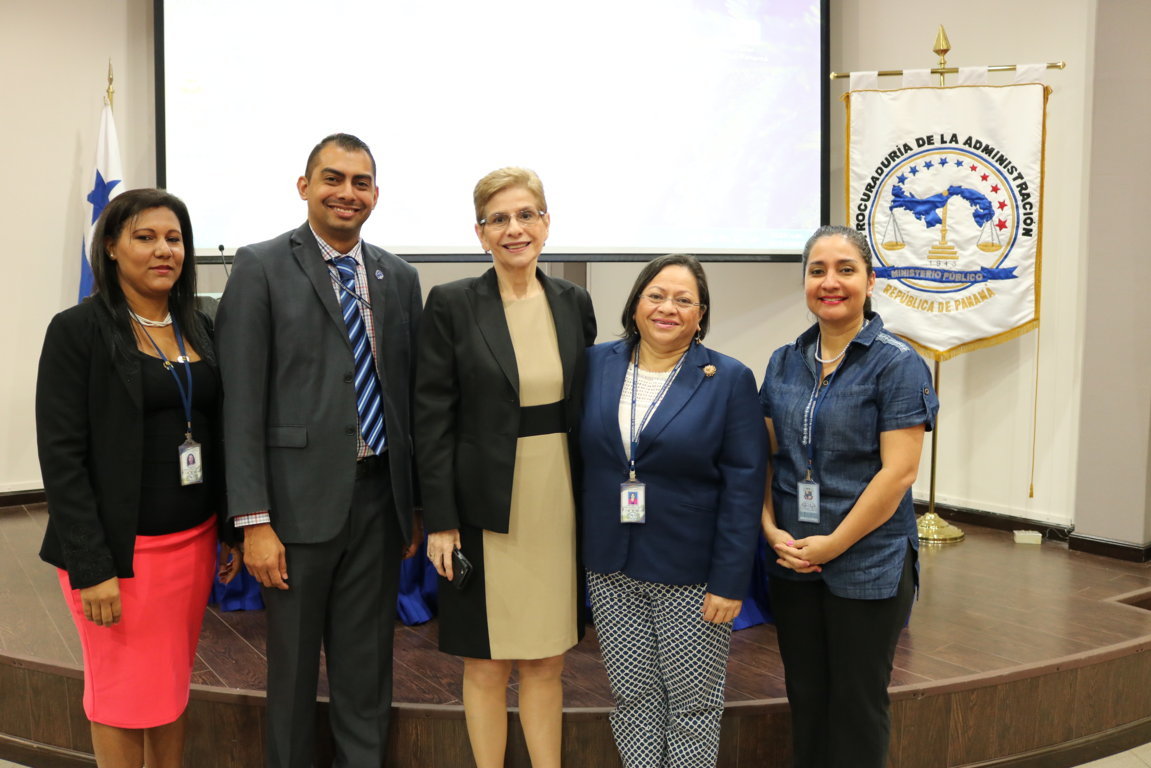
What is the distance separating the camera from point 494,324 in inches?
83.4

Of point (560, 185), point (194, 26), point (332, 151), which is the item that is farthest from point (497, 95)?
point (332, 151)

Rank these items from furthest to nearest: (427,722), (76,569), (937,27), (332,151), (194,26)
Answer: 1. (937,27)
2. (194,26)
3. (427,722)
4. (332,151)
5. (76,569)

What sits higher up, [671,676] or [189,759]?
[671,676]

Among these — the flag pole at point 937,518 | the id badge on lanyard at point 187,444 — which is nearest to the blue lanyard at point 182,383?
the id badge on lanyard at point 187,444

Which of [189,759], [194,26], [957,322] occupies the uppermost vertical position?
[194,26]

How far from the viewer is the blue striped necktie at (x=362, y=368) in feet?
6.96

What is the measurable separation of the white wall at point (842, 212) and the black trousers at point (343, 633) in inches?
115

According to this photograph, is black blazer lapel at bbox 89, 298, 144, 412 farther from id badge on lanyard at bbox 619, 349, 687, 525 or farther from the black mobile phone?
id badge on lanyard at bbox 619, 349, 687, 525

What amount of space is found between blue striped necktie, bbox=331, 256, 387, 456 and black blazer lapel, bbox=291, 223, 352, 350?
3 centimetres

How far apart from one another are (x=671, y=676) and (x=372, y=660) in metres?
0.72

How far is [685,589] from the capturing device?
2.08 metres

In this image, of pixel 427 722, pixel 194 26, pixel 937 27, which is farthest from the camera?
pixel 937 27

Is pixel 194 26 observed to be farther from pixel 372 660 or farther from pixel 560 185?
pixel 372 660

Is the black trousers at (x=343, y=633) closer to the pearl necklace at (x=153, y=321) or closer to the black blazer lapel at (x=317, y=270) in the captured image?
the black blazer lapel at (x=317, y=270)
